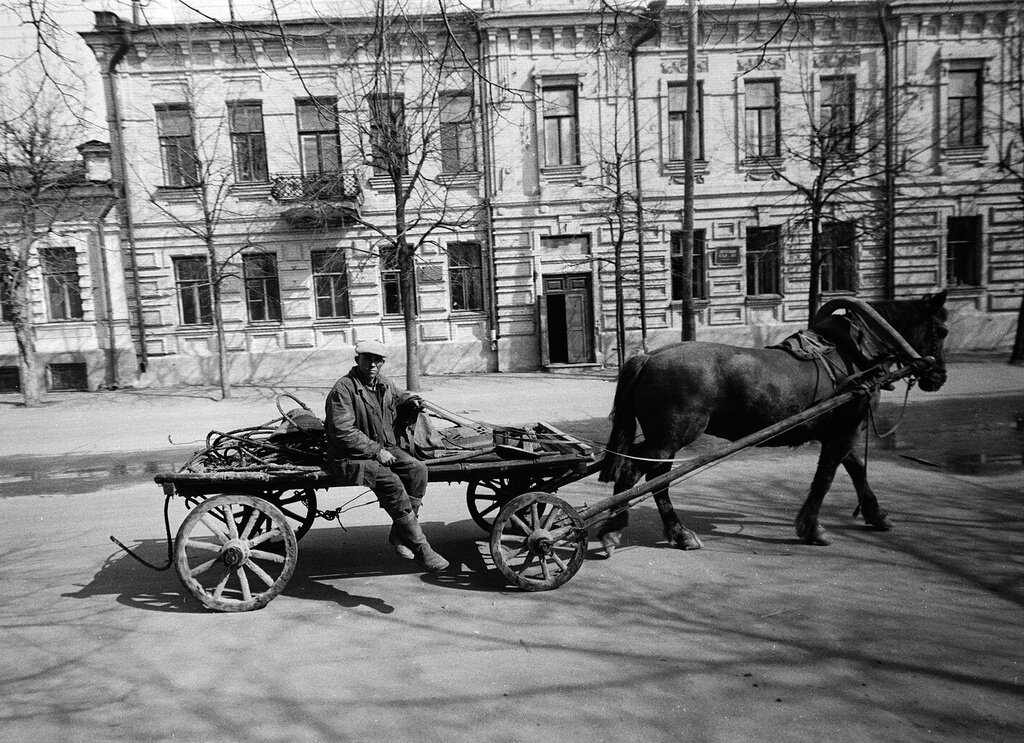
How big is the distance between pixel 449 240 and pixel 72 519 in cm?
1423

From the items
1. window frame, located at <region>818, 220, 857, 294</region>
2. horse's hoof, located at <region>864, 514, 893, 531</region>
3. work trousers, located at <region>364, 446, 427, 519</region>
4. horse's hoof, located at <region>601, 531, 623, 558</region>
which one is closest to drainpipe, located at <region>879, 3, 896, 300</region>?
window frame, located at <region>818, 220, 857, 294</region>

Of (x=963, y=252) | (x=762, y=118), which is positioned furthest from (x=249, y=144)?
(x=963, y=252)

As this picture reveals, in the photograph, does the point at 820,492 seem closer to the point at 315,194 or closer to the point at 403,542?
the point at 403,542

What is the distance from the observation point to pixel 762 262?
2039 cm

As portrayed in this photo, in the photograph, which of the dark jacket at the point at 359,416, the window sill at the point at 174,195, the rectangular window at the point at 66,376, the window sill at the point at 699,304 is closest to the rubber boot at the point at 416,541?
the dark jacket at the point at 359,416

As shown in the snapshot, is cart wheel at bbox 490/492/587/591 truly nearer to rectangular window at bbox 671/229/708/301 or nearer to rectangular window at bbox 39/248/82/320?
rectangular window at bbox 671/229/708/301

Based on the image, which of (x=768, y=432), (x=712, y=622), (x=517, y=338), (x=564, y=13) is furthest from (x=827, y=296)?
(x=712, y=622)

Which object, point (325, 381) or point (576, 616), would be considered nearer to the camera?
point (576, 616)

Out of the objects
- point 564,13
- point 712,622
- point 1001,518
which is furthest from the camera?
point 564,13

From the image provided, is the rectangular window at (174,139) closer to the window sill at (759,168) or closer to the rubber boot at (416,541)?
the window sill at (759,168)

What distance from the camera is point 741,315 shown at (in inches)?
802

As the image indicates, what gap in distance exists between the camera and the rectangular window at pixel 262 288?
1978 cm

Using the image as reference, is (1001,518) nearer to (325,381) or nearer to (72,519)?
(72,519)

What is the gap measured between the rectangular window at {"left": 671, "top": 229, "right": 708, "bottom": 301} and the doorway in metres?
2.68
